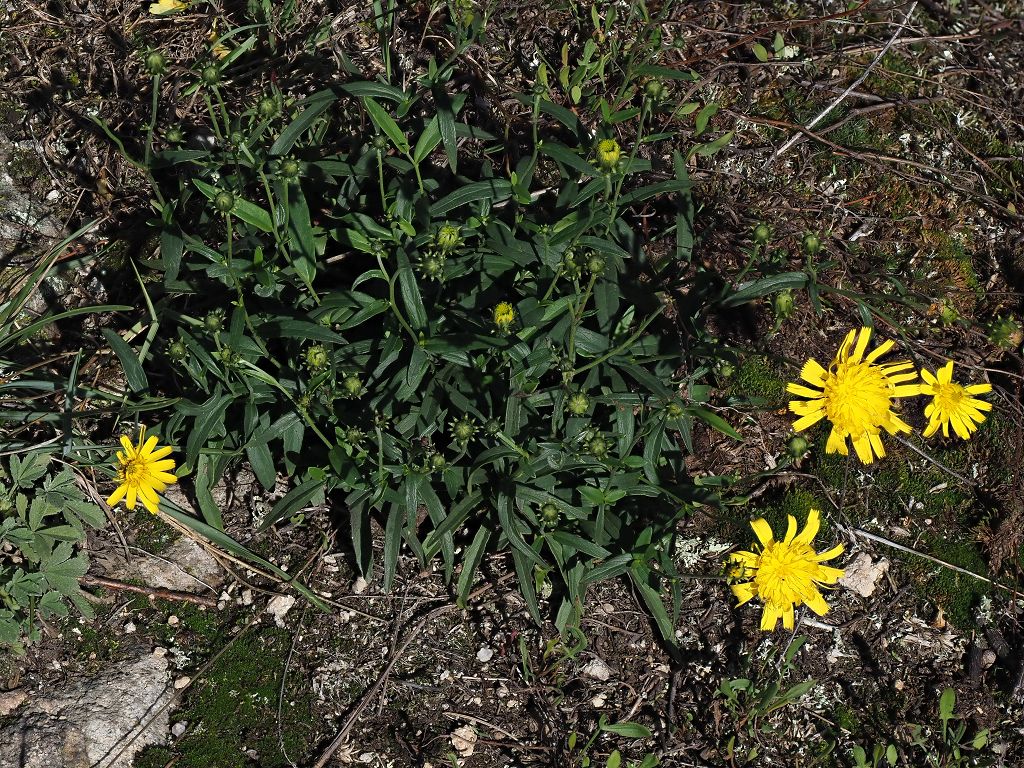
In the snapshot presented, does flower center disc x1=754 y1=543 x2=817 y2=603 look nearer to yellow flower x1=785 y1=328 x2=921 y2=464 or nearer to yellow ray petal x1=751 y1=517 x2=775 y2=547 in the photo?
yellow ray petal x1=751 y1=517 x2=775 y2=547

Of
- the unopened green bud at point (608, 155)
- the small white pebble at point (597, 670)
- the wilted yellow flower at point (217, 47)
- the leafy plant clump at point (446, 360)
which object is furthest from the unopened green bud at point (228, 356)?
the wilted yellow flower at point (217, 47)

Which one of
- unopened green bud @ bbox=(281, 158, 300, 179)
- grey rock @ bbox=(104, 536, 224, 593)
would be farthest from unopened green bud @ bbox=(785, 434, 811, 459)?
grey rock @ bbox=(104, 536, 224, 593)

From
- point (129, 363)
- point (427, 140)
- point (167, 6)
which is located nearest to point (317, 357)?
point (129, 363)

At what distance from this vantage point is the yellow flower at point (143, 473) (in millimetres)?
3162

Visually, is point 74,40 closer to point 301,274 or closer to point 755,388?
point 301,274

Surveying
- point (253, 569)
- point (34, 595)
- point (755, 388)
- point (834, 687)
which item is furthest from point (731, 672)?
point (34, 595)

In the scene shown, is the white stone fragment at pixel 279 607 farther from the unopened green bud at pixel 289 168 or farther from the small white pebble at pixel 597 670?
the unopened green bud at pixel 289 168

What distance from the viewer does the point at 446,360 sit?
3.25 meters

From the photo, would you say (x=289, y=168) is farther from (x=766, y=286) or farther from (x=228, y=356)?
(x=766, y=286)

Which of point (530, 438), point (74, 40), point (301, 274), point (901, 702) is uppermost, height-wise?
point (74, 40)

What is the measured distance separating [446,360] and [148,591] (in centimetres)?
153

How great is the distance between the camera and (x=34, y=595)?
3373 mm

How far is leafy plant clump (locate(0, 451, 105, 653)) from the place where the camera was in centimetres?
332

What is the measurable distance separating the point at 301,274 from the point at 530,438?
3.34 ft
